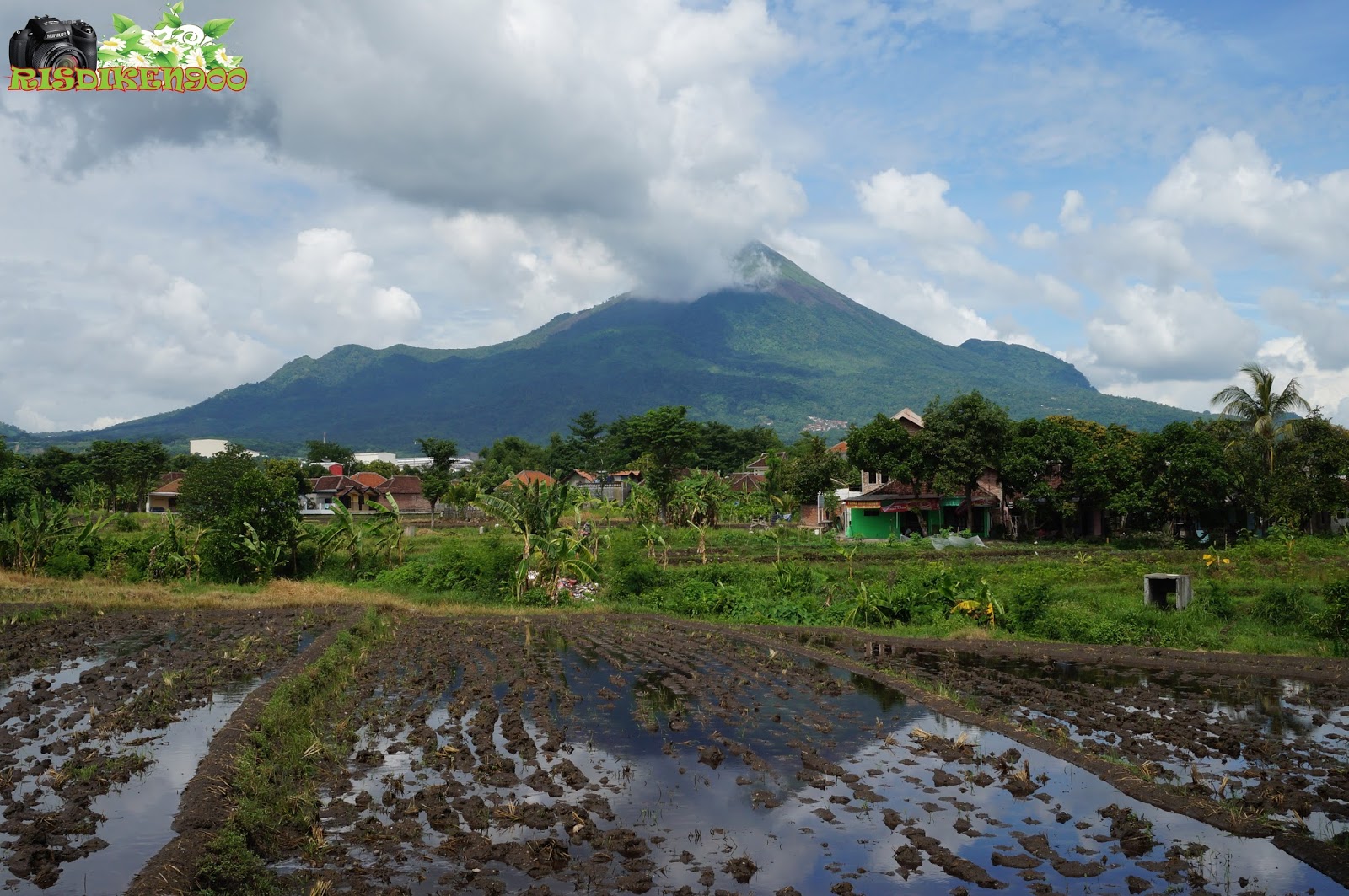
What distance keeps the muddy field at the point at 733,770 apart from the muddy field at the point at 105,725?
52mm

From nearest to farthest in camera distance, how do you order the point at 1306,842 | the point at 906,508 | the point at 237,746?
1. the point at 1306,842
2. the point at 237,746
3. the point at 906,508

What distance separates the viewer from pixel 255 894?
6.79m

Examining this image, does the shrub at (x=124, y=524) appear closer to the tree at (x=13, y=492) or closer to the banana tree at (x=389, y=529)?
the tree at (x=13, y=492)

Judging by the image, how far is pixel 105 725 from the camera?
457 inches

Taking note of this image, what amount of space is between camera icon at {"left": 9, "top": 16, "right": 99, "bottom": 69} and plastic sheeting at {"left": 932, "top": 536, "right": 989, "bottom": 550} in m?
30.2

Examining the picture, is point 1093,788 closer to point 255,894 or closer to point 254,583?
point 255,894

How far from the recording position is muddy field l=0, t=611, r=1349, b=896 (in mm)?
7430

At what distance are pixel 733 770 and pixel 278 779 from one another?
15.4 feet

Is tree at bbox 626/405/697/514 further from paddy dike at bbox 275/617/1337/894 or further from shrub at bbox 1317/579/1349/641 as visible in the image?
paddy dike at bbox 275/617/1337/894

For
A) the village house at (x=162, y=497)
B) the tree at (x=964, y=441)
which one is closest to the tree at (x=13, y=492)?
the village house at (x=162, y=497)

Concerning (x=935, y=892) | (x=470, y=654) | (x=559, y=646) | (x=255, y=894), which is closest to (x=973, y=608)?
(x=559, y=646)

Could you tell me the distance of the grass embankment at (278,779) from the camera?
7.07 metres

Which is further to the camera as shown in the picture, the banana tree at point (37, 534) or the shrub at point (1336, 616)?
the banana tree at point (37, 534)

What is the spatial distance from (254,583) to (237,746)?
807 inches
